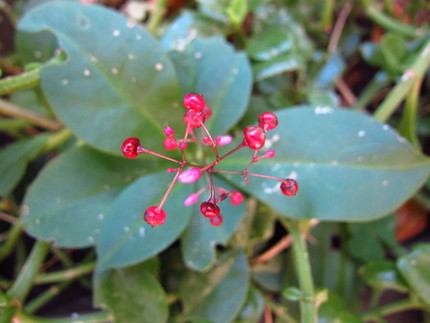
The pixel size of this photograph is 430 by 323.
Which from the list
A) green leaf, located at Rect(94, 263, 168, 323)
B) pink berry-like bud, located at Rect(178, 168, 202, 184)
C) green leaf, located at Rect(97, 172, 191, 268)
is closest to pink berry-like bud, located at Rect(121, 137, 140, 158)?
pink berry-like bud, located at Rect(178, 168, 202, 184)

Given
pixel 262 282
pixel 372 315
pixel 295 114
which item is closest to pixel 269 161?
pixel 295 114

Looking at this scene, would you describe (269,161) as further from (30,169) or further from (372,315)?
(30,169)

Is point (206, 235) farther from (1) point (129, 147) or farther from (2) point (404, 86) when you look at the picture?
(2) point (404, 86)

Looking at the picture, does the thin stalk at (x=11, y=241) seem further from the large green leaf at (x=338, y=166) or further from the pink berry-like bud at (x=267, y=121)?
the pink berry-like bud at (x=267, y=121)

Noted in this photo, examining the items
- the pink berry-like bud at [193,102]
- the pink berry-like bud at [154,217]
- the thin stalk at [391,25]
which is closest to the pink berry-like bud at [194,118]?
the pink berry-like bud at [193,102]

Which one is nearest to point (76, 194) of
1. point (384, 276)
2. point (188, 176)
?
point (188, 176)

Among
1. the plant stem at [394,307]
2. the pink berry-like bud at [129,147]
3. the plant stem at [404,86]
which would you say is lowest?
Answer: the plant stem at [394,307]

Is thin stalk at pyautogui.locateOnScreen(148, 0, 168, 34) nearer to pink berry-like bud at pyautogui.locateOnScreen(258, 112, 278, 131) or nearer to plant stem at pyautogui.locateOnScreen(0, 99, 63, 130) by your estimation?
plant stem at pyautogui.locateOnScreen(0, 99, 63, 130)
